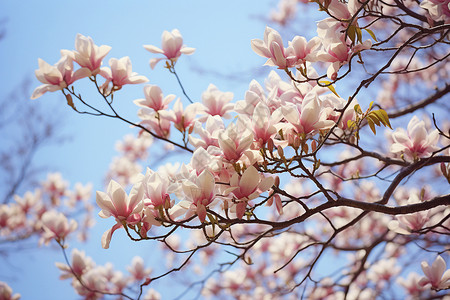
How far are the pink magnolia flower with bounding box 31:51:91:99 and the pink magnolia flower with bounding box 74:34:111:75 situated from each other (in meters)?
0.02

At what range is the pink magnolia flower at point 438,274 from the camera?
1.52 meters

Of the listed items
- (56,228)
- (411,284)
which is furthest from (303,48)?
(411,284)

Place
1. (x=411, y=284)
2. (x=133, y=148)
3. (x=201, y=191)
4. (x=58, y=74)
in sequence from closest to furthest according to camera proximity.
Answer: (x=201, y=191), (x=58, y=74), (x=411, y=284), (x=133, y=148)

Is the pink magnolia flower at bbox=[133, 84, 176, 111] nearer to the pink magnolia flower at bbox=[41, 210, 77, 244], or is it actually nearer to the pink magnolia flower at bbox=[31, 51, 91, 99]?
the pink magnolia flower at bbox=[31, 51, 91, 99]

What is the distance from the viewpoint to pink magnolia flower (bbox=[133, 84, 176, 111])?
1673 mm

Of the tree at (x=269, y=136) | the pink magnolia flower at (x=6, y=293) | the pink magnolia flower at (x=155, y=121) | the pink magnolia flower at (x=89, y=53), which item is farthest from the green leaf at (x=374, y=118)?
the pink magnolia flower at (x=6, y=293)

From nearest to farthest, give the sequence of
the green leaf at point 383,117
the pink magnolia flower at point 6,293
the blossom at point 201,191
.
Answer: the blossom at point 201,191 < the green leaf at point 383,117 < the pink magnolia flower at point 6,293

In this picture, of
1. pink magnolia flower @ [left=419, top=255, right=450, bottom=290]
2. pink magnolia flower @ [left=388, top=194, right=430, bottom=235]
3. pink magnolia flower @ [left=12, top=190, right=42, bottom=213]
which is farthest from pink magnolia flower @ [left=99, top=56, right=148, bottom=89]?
pink magnolia flower @ [left=12, top=190, right=42, bottom=213]

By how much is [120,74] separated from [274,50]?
66 cm

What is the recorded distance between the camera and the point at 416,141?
4.66 ft

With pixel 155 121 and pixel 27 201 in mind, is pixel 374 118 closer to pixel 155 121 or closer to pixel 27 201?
pixel 155 121

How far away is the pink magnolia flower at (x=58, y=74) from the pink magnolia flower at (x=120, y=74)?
11 centimetres

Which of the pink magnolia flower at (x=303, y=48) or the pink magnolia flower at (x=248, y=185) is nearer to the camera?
the pink magnolia flower at (x=248, y=185)

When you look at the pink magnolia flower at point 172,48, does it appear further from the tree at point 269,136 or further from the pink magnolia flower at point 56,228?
the pink magnolia flower at point 56,228
